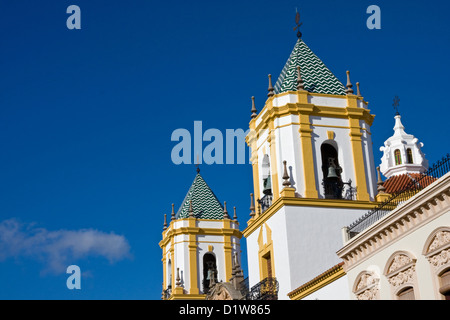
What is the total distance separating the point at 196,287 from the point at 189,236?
2632 millimetres

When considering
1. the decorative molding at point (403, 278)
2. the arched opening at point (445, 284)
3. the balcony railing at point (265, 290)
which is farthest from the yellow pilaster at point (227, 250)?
the arched opening at point (445, 284)

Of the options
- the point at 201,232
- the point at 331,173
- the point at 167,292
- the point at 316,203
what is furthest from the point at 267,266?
the point at 167,292

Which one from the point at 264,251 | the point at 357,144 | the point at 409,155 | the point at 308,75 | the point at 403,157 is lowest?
the point at 264,251

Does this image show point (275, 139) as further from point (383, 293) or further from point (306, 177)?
point (383, 293)

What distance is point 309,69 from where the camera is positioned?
28859 millimetres

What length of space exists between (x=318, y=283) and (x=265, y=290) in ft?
13.1

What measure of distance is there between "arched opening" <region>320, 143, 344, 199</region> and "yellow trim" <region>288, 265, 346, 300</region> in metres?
3.96

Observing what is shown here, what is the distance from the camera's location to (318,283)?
22094mm

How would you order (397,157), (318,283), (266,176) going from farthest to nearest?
(397,157)
(266,176)
(318,283)

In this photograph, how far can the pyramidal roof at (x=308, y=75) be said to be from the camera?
28.0 metres

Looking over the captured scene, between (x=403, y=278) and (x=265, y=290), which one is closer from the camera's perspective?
(x=403, y=278)

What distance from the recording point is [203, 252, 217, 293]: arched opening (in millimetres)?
38562

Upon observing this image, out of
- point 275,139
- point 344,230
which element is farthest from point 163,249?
point 344,230

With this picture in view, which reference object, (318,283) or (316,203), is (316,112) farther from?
(318,283)
